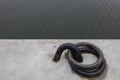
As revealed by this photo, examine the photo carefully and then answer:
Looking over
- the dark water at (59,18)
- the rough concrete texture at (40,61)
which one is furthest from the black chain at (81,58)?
the dark water at (59,18)

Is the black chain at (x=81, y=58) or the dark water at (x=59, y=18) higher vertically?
the black chain at (x=81, y=58)

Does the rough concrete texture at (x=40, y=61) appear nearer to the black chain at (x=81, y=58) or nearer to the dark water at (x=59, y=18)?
the black chain at (x=81, y=58)

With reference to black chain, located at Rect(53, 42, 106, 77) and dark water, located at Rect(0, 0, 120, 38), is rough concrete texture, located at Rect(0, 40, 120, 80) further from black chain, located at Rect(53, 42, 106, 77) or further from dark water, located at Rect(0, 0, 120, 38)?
dark water, located at Rect(0, 0, 120, 38)

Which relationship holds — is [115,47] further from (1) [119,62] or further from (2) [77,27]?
(2) [77,27]

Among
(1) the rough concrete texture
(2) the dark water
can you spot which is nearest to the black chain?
(1) the rough concrete texture

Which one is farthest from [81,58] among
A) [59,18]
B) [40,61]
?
[59,18]

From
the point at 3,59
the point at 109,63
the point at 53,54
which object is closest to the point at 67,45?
the point at 53,54
